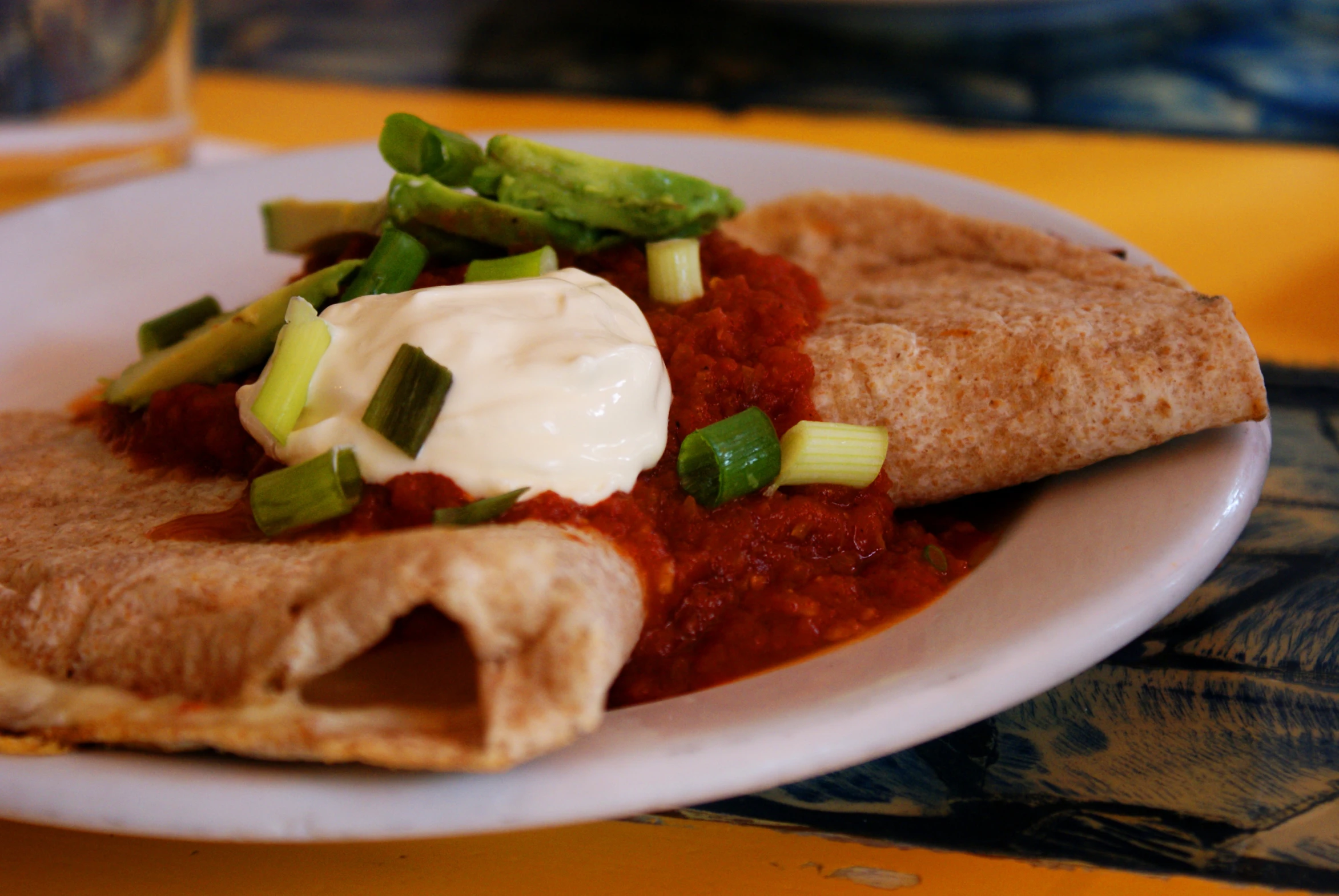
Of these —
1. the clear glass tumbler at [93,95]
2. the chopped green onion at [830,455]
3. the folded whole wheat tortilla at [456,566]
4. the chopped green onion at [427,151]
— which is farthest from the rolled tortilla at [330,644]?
the clear glass tumbler at [93,95]

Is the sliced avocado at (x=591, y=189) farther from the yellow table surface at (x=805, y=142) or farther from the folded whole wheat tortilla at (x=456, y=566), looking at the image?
the yellow table surface at (x=805, y=142)

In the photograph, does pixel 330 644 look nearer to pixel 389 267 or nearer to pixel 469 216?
pixel 389 267

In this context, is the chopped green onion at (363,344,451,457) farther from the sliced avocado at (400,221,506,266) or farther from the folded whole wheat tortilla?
the sliced avocado at (400,221,506,266)

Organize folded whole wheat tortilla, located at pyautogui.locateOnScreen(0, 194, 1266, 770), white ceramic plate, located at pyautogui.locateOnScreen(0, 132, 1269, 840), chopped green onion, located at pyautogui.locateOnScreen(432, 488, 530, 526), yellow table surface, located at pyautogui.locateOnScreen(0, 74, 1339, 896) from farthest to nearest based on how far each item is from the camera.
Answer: chopped green onion, located at pyautogui.locateOnScreen(432, 488, 530, 526)
yellow table surface, located at pyautogui.locateOnScreen(0, 74, 1339, 896)
folded whole wheat tortilla, located at pyautogui.locateOnScreen(0, 194, 1266, 770)
white ceramic plate, located at pyautogui.locateOnScreen(0, 132, 1269, 840)

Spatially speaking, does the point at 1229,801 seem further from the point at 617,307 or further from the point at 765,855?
the point at 617,307

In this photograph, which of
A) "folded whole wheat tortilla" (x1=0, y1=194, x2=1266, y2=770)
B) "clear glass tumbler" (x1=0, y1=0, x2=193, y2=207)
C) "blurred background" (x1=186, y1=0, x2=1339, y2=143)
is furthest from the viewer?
"blurred background" (x1=186, y1=0, x2=1339, y2=143)

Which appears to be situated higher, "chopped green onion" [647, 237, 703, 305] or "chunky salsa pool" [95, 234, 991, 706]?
"chopped green onion" [647, 237, 703, 305]

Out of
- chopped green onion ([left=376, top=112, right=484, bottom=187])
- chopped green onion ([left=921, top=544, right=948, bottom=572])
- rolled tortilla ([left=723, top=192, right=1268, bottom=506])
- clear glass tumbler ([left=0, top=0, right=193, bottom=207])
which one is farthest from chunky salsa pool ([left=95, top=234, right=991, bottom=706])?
clear glass tumbler ([left=0, top=0, right=193, bottom=207])
